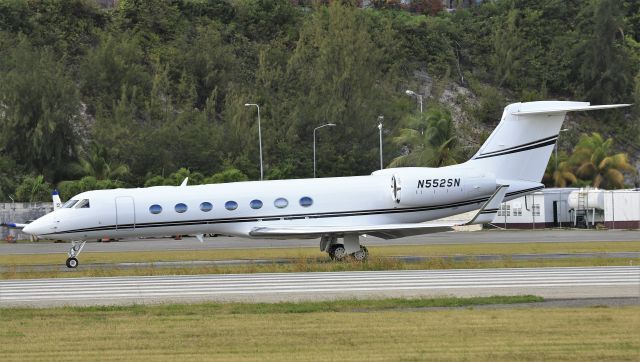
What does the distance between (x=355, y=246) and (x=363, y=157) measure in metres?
47.1

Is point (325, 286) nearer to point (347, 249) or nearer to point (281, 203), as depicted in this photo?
point (347, 249)

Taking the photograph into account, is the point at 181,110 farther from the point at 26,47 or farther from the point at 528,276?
the point at 528,276

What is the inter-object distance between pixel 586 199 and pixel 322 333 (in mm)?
45024

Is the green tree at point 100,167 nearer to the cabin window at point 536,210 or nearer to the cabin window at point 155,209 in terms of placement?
the cabin window at point 536,210

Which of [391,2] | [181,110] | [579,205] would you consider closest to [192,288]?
[579,205]

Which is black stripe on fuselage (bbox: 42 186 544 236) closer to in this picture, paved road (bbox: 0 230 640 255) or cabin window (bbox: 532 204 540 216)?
paved road (bbox: 0 230 640 255)

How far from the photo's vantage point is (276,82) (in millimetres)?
86562

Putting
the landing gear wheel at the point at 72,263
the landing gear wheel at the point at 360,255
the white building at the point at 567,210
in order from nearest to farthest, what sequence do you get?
1. the landing gear wheel at the point at 72,263
2. the landing gear wheel at the point at 360,255
3. the white building at the point at 567,210

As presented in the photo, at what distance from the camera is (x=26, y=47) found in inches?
3034

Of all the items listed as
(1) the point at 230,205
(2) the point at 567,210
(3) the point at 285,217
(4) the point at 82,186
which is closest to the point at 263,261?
(3) the point at 285,217

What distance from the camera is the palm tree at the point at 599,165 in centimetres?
Result: 7494

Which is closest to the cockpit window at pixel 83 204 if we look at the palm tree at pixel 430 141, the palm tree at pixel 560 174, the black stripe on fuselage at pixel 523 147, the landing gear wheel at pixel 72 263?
the landing gear wheel at pixel 72 263

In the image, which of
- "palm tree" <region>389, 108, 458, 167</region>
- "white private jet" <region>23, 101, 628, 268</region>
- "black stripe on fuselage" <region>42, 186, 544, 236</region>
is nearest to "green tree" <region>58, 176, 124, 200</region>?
"palm tree" <region>389, 108, 458, 167</region>

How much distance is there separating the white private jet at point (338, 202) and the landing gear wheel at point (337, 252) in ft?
0.11
